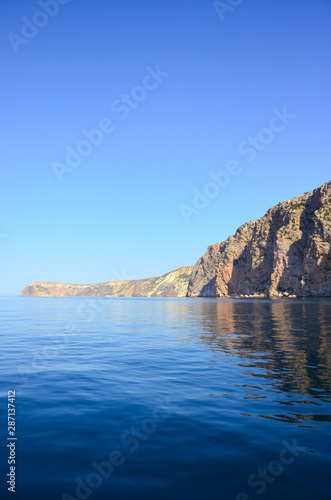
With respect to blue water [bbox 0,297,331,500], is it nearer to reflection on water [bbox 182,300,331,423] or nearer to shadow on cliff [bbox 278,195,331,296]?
reflection on water [bbox 182,300,331,423]

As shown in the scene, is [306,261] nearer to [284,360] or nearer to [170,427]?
[284,360]

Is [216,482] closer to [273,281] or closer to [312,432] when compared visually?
[312,432]

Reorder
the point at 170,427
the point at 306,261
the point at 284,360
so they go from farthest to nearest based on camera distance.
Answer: the point at 306,261
the point at 284,360
the point at 170,427

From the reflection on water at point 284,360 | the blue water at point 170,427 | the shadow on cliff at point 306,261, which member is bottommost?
the reflection on water at point 284,360

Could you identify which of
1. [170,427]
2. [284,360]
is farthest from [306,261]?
[170,427]

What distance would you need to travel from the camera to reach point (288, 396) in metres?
13.1

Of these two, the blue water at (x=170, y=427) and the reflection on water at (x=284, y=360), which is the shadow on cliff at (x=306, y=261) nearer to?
the reflection on water at (x=284, y=360)

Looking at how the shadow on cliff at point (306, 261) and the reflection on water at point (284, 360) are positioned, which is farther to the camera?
the shadow on cliff at point (306, 261)

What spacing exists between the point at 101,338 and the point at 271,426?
23208 millimetres

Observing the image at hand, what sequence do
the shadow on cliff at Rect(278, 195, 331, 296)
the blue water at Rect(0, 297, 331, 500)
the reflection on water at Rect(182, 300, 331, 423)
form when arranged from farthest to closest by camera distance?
the shadow on cliff at Rect(278, 195, 331, 296), the reflection on water at Rect(182, 300, 331, 423), the blue water at Rect(0, 297, 331, 500)

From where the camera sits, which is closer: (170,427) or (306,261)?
(170,427)

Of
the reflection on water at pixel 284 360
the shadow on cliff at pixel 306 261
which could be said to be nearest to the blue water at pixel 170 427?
the reflection on water at pixel 284 360

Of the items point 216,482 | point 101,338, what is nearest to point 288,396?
point 216,482

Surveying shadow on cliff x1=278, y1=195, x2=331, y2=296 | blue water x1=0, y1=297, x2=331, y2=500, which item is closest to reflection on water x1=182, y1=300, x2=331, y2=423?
blue water x1=0, y1=297, x2=331, y2=500
